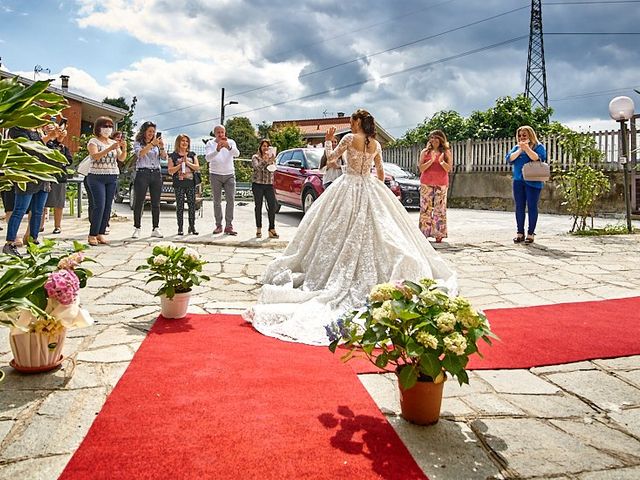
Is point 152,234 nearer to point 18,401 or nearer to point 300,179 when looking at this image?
point 300,179

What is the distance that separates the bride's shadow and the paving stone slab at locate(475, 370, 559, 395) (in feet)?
2.94

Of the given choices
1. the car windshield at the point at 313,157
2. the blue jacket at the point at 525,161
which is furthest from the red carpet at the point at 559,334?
the car windshield at the point at 313,157

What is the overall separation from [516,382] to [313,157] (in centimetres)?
895

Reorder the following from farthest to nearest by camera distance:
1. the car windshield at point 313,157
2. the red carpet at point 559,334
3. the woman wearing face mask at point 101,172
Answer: the car windshield at point 313,157 → the woman wearing face mask at point 101,172 → the red carpet at point 559,334

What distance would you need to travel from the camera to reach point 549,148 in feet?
47.5

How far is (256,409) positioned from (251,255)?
4776 millimetres

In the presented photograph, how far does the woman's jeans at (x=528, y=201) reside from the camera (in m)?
8.20

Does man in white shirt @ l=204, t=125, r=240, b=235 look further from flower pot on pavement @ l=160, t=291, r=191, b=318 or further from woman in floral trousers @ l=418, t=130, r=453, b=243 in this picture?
flower pot on pavement @ l=160, t=291, r=191, b=318

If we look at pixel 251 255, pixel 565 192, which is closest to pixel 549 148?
pixel 565 192

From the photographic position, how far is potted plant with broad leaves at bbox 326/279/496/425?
2.32 m

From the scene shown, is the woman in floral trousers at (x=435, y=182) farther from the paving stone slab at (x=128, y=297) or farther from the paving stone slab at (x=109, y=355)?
the paving stone slab at (x=109, y=355)

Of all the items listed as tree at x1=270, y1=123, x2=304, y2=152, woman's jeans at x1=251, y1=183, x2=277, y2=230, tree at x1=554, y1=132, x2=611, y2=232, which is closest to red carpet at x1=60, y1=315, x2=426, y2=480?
woman's jeans at x1=251, y1=183, x2=277, y2=230

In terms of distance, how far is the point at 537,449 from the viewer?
2.28 meters

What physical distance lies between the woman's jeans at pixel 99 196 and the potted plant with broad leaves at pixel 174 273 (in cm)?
383
